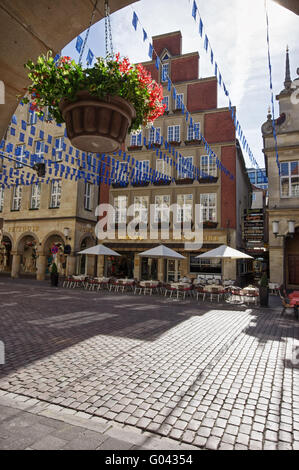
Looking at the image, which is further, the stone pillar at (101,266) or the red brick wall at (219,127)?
the stone pillar at (101,266)

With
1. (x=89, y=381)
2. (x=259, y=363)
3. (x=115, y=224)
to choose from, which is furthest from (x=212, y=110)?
(x=89, y=381)

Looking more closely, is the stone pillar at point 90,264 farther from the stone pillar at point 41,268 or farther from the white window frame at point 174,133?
the white window frame at point 174,133

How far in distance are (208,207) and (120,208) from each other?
269 inches

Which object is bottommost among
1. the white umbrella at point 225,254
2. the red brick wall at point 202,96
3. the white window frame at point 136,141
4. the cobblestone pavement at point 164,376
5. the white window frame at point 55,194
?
the cobblestone pavement at point 164,376

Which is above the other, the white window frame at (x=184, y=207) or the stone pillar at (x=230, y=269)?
the white window frame at (x=184, y=207)

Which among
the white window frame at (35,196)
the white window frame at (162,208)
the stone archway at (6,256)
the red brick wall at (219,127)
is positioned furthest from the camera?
the stone archway at (6,256)

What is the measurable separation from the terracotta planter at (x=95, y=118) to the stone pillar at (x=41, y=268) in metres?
22.4

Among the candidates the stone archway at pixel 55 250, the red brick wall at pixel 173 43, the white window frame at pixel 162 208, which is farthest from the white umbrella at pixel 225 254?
the red brick wall at pixel 173 43

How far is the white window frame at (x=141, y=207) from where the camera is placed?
22.0m

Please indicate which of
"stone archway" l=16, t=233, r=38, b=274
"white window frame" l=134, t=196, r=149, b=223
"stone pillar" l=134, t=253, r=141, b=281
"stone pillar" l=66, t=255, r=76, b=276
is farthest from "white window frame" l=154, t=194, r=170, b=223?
"stone archway" l=16, t=233, r=38, b=274

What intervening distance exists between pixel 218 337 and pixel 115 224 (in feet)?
54.4

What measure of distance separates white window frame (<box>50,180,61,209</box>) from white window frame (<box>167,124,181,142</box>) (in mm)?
9339

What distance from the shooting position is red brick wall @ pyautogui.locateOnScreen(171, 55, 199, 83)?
2222 cm

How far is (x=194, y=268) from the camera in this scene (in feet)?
66.7
